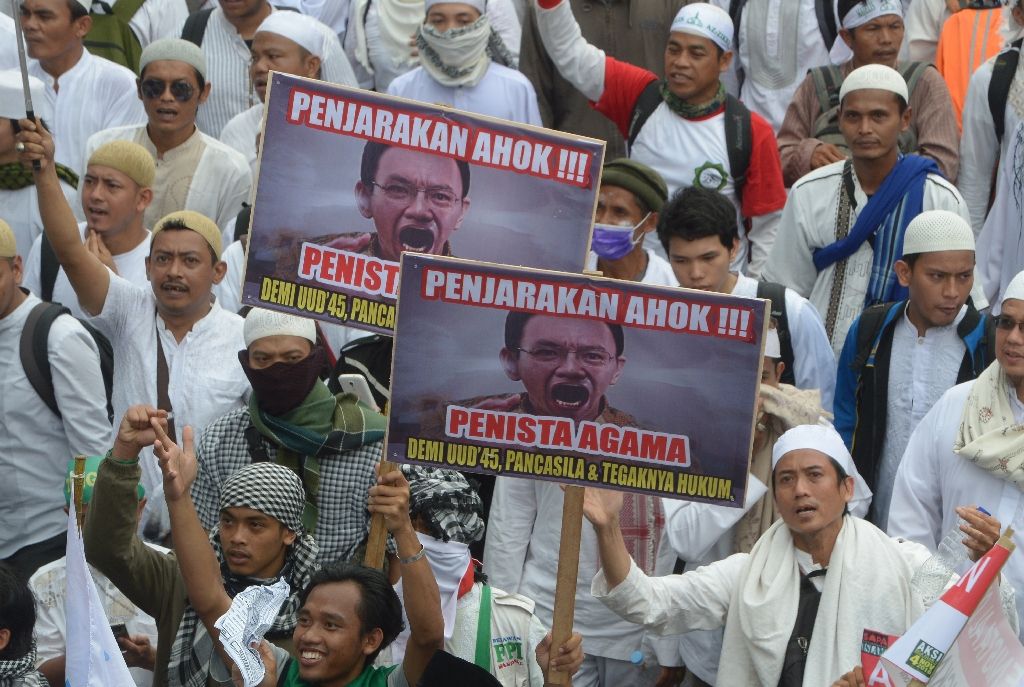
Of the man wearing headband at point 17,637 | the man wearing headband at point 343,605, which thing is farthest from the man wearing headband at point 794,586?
the man wearing headband at point 17,637

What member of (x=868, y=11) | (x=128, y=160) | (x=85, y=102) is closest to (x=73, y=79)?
(x=85, y=102)

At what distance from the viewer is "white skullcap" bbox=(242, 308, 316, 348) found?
7070 millimetres

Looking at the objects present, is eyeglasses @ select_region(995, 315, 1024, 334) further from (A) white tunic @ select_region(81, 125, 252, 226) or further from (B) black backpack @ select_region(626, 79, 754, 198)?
(A) white tunic @ select_region(81, 125, 252, 226)

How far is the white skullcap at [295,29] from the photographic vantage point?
9.98 m

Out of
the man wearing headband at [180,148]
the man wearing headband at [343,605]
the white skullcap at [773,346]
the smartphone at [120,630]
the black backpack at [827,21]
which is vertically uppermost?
the black backpack at [827,21]

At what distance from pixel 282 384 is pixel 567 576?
1575 mm

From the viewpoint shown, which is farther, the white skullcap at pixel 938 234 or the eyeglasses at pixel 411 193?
the white skullcap at pixel 938 234

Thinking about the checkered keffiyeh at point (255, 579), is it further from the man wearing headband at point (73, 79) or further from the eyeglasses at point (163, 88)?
the man wearing headband at point (73, 79)

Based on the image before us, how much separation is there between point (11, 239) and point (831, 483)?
338 centimetres

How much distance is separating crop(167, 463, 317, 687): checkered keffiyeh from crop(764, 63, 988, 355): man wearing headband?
11.3ft

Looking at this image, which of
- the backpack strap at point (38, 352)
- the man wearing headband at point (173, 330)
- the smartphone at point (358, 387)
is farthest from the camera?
the man wearing headband at point (173, 330)

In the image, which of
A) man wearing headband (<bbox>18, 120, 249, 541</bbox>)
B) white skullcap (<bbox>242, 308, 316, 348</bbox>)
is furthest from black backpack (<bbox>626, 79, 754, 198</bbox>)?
white skullcap (<bbox>242, 308, 316, 348</bbox>)

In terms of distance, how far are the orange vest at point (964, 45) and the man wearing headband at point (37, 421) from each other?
538cm

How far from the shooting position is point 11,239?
24.8 feet
